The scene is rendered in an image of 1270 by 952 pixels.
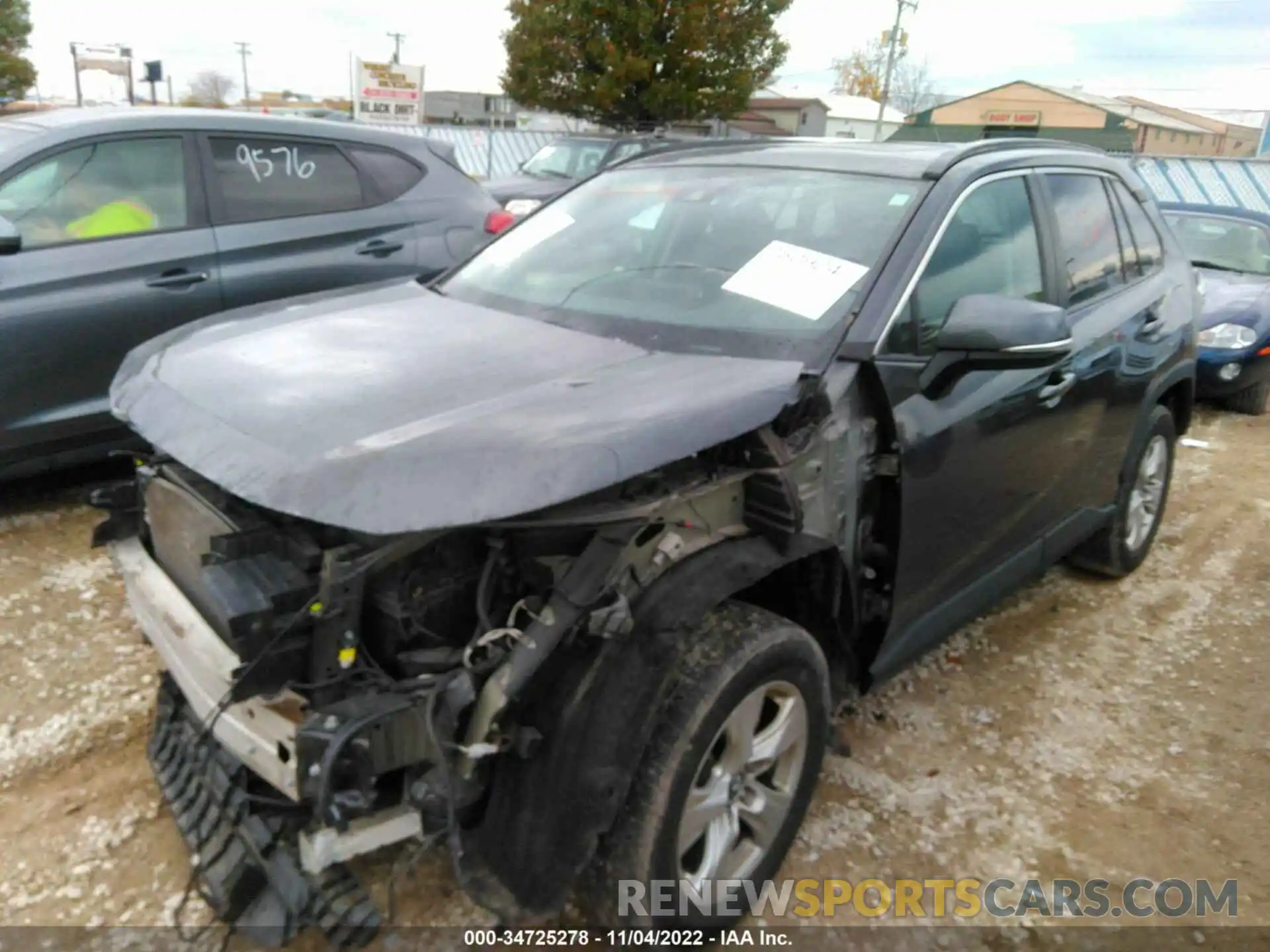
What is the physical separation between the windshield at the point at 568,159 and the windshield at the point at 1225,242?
7.34 meters

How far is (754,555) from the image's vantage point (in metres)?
2.28

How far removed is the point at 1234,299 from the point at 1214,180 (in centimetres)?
1139

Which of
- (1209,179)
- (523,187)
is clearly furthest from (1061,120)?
(523,187)

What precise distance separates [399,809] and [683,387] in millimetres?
1082

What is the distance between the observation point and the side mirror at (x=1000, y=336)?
97.3 inches

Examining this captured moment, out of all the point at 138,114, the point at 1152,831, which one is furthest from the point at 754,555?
the point at 138,114

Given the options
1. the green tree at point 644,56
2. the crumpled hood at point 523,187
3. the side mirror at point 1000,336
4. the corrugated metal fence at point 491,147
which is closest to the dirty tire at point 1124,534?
the side mirror at point 1000,336

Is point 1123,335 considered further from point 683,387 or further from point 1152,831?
point 683,387

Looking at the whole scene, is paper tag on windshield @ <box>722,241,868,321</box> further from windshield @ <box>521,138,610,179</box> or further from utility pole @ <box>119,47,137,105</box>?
utility pole @ <box>119,47,137,105</box>

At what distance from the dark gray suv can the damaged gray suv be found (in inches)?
65.4

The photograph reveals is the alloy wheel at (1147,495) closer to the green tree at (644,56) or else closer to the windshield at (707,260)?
the windshield at (707,260)

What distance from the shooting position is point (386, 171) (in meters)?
5.29

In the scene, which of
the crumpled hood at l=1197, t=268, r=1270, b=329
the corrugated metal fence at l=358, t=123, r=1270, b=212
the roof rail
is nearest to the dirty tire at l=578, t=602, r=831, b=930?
the roof rail

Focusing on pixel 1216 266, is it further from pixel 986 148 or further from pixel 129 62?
pixel 129 62
